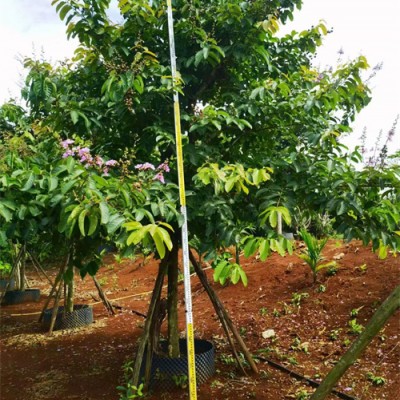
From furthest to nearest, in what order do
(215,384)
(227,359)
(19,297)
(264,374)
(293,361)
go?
(19,297) < (227,359) < (293,361) < (264,374) < (215,384)

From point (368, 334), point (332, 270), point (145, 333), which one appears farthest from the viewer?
point (332, 270)

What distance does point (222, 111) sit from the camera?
10.2 ft

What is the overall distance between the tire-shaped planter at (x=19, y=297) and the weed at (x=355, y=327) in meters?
6.31

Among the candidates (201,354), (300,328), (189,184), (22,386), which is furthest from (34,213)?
(300,328)

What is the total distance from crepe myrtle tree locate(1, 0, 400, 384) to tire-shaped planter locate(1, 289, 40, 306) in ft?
18.4

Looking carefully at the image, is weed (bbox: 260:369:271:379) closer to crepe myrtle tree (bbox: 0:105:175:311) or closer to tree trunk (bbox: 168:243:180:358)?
tree trunk (bbox: 168:243:180:358)

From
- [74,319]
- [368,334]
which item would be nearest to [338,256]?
[74,319]

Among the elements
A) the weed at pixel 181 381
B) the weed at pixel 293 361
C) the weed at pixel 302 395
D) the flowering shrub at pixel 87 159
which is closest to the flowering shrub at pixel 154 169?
the flowering shrub at pixel 87 159

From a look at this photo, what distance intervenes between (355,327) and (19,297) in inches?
253

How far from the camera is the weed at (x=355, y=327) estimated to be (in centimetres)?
435

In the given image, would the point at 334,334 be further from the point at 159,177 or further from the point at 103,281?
the point at 103,281

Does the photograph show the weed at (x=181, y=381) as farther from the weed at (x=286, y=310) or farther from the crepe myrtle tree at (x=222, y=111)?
the weed at (x=286, y=310)

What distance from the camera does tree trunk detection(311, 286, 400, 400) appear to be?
5.90ft

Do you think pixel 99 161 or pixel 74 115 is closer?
pixel 99 161
